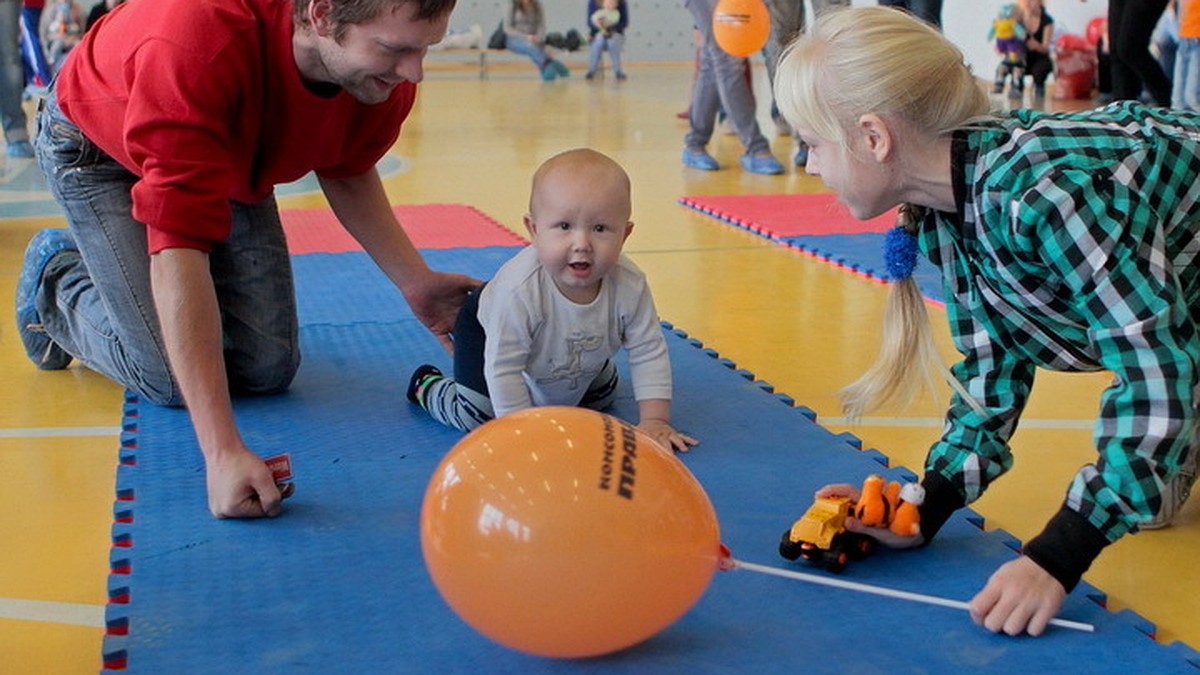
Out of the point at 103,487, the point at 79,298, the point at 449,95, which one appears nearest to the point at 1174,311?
the point at 103,487

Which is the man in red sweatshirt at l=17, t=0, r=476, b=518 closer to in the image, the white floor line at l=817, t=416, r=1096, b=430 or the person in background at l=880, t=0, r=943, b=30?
the white floor line at l=817, t=416, r=1096, b=430

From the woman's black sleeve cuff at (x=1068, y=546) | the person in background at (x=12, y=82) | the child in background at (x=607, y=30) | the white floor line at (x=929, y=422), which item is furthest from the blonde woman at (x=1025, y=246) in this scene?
the child in background at (x=607, y=30)

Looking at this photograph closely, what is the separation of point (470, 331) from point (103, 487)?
75 cm

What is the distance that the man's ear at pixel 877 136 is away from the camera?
1.78 metres

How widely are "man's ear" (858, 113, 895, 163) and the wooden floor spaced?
75 centimetres

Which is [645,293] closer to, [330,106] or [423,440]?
[423,440]

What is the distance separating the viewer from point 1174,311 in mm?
1648

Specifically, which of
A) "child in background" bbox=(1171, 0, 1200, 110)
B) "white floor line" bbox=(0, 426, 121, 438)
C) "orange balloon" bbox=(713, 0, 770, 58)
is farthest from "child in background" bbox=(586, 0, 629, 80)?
"white floor line" bbox=(0, 426, 121, 438)

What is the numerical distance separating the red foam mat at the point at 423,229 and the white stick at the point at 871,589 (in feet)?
8.83

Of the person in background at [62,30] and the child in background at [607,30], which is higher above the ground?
the person in background at [62,30]

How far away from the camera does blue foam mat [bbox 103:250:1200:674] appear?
168 cm

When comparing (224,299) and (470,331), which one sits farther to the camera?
(224,299)

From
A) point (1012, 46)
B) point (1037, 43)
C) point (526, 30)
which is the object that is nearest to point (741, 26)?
point (1012, 46)

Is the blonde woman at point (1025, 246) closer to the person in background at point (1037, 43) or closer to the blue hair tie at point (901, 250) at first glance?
the blue hair tie at point (901, 250)
